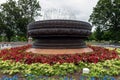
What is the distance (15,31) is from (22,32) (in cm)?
143

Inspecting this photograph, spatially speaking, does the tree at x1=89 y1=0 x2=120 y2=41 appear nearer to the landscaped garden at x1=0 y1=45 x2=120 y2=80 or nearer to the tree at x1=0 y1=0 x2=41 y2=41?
the tree at x1=0 y1=0 x2=41 y2=41

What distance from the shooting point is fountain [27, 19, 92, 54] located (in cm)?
898

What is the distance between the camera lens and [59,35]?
29.8ft

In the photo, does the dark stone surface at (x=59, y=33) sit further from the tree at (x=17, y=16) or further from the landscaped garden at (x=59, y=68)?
the tree at (x=17, y=16)

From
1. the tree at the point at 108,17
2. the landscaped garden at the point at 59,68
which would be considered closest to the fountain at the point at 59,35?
the landscaped garden at the point at 59,68

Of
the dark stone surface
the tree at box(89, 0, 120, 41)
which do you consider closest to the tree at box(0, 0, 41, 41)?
the tree at box(89, 0, 120, 41)

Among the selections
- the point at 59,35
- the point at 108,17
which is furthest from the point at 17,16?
the point at 59,35

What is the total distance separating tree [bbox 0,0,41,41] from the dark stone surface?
109ft

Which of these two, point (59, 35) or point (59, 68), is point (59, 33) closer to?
point (59, 35)

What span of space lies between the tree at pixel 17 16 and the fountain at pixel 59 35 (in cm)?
3312

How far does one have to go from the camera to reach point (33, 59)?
7.56 metres

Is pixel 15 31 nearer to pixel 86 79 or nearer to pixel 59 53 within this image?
pixel 59 53

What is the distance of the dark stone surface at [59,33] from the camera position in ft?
29.5

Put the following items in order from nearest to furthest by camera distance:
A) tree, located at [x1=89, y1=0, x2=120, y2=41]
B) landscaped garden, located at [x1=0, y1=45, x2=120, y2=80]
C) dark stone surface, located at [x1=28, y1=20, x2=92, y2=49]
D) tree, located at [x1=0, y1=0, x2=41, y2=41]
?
1. landscaped garden, located at [x1=0, y1=45, x2=120, y2=80]
2. dark stone surface, located at [x1=28, y1=20, x2=92, y2=49]
3. tree, located at [x1=89, y1=0, x2=120, y2=41]
4. tree, located at [x1=0, y1=0, x2=41, y2=41]
